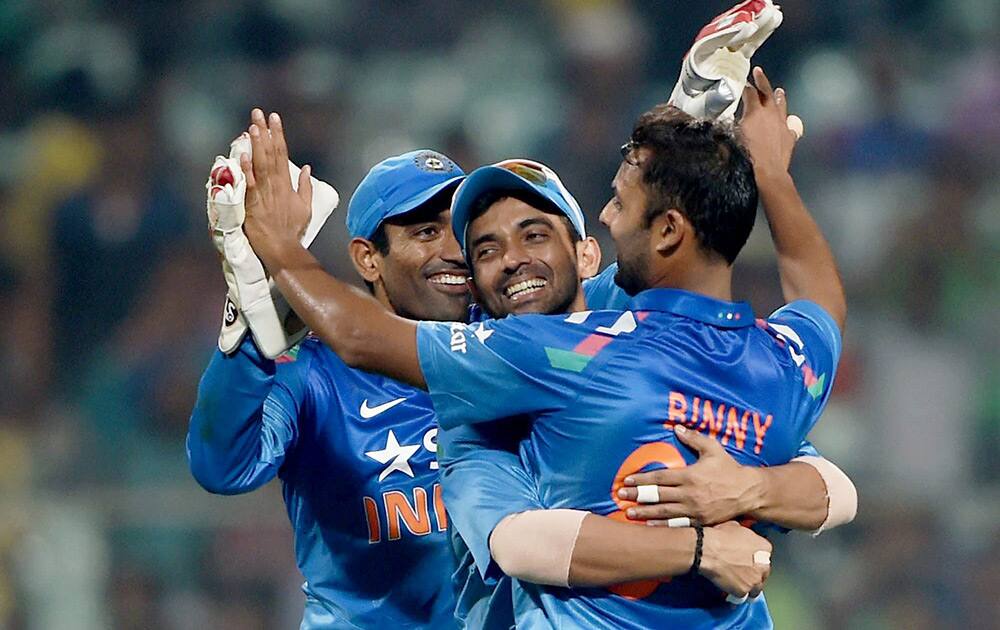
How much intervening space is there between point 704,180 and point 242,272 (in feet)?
2.86

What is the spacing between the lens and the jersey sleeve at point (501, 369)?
2.54 m

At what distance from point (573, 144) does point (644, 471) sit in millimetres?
5006

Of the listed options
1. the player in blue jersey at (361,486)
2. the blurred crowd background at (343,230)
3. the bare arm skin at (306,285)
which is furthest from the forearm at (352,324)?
the blurred crowd background at (343,230)

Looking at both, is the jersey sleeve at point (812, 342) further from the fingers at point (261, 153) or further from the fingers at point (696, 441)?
the fingers at point (261, 153)

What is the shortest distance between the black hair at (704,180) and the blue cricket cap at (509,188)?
28 centimetres

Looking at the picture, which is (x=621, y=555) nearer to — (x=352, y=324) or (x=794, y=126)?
(x=352, y=324)

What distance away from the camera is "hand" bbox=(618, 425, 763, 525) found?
8.30 feet

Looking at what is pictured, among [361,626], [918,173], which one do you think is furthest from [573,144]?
[361,626]

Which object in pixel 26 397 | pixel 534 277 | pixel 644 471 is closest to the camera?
pixel 644 471

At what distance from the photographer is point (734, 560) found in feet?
8.32

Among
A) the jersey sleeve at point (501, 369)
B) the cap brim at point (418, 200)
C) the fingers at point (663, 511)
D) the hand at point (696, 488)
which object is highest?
the cap brim at point (418, 200)

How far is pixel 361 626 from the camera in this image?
10.7ft

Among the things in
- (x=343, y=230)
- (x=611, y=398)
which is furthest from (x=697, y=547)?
(x=343, y=230)

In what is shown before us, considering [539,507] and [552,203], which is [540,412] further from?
[552,203]
